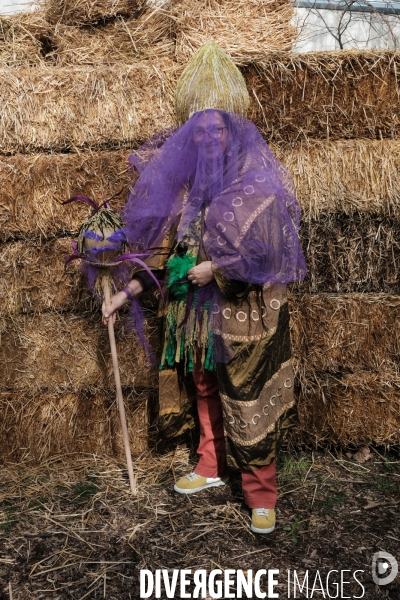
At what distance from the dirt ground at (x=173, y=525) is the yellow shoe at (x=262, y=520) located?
0.12 ft

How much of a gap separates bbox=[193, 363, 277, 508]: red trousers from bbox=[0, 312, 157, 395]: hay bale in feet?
1.63

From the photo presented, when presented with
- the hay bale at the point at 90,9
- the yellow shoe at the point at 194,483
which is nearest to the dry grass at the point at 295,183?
the hay bale at the point at 90,9

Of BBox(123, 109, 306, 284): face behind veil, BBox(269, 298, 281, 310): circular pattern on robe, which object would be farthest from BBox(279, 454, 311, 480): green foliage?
BBox(123, 109, 306, 284): face behind veil

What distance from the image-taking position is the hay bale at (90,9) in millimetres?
3564

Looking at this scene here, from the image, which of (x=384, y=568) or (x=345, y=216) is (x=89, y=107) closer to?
(x=345, y=216)

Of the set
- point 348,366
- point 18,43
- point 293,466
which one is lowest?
point 293,466

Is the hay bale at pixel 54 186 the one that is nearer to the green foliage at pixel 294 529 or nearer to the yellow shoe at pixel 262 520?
the yellow shoe at pixel 262 520

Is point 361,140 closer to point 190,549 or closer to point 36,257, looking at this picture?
point 36,257

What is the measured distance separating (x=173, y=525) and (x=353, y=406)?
1.23 metres

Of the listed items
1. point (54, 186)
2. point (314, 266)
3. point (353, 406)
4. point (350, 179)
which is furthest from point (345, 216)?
point (54, 186)

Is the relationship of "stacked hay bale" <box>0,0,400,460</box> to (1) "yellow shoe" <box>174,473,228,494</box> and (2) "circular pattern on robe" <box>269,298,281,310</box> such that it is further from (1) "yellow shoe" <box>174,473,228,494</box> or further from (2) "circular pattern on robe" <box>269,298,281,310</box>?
(2) "circular pattern on robe" <box>269,298,281,310</box>

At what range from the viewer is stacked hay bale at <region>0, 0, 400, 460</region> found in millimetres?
3184

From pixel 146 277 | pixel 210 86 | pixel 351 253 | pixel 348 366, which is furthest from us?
pixel 348 366

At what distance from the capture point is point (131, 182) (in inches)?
129
